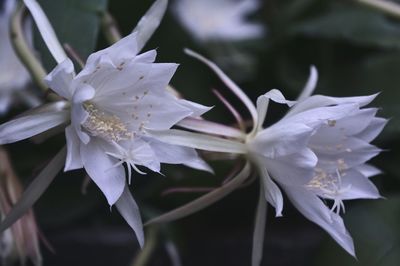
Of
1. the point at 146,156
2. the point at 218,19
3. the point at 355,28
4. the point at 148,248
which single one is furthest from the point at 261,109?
the point at 218,19

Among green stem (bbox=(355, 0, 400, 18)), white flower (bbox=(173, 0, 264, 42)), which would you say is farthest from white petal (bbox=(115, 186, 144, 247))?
white flower (bbox=(173, 0, 264, 42))

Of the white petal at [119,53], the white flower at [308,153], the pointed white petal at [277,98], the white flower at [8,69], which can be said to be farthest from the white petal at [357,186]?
the white flower at [8,69]

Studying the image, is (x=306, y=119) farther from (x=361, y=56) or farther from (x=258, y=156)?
(x=361, y=56)

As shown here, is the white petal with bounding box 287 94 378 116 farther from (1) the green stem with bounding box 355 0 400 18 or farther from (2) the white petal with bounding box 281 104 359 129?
(1) the green stem with bounding box 355 0 400 18

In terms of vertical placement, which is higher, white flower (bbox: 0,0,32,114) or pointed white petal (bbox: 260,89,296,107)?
pointed white petal (bbox: 260,89,296,107)

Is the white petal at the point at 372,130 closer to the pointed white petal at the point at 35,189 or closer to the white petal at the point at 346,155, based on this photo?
the white petal at the point at 346,155

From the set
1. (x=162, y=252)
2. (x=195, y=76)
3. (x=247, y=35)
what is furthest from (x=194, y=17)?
(x=162, y=252)
